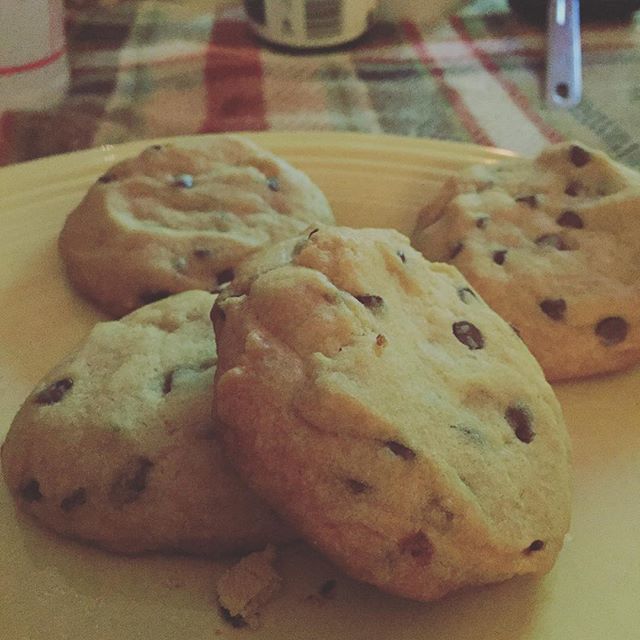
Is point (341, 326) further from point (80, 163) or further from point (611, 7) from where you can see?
point (611, 7)

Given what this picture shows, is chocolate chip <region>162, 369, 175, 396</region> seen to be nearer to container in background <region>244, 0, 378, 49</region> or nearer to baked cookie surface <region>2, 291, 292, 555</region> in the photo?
baked cookie surface <region>2, 291, 292, 555</region>

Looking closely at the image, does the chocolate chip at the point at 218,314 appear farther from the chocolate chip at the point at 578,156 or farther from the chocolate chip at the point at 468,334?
the chocolate chip at the point at 578,156

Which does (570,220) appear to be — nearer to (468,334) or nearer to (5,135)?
(468,334)

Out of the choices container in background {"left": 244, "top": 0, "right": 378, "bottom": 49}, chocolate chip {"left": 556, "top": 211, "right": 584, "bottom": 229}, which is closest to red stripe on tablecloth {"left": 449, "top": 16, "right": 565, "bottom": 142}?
container in background {"left": 244, "top": 0, "right": 378, "bottom": 49}

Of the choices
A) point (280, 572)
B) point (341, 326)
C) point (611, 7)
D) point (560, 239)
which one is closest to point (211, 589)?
point (280, 572)

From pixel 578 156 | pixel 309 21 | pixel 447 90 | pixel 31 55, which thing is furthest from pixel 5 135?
pixel 578 156

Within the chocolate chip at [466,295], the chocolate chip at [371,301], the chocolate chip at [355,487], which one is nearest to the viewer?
the chocolate chip at [355,487]

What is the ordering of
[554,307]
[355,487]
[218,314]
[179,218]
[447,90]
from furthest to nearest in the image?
1. [447,90]
2. [179,218]
3. [554,307]
4. [218,314]
5. [355,487]

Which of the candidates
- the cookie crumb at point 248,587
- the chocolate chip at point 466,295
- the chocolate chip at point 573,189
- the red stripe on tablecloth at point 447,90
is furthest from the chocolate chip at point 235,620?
the red stripe on tablecloth at point 447,90
